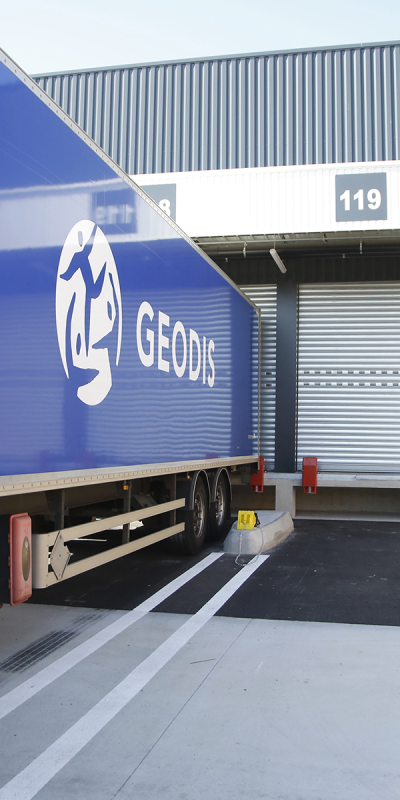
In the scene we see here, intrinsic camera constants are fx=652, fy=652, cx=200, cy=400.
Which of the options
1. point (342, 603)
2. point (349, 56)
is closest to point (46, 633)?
point (342, 603)

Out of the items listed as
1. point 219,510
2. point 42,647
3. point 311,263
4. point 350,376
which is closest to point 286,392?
point 350,376

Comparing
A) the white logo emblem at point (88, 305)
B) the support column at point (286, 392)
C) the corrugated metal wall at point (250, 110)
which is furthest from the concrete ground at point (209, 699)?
the corrugated metal wall at point (250, 110)

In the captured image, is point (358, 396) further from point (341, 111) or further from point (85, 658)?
point (85, 658)

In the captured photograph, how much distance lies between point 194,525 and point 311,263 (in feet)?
24.3

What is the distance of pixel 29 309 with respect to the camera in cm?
420

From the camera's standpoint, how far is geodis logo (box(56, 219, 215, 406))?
15.5 feet

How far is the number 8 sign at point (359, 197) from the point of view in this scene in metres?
12.3

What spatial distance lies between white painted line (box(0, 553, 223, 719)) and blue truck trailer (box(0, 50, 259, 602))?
0.61m

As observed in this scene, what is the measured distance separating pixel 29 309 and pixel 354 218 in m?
9.50

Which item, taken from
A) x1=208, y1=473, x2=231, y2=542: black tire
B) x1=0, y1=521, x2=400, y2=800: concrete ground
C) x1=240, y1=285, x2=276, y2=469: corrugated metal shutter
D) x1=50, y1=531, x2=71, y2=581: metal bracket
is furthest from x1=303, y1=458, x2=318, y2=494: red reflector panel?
x1=50, y1=531, x2=71, y2=581: metal bracket

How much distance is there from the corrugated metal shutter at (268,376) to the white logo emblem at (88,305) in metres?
8.91

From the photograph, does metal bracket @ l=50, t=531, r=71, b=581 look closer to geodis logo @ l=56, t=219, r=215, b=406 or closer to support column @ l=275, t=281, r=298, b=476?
geodis logo @ l=56, t=219, r=215, b=406

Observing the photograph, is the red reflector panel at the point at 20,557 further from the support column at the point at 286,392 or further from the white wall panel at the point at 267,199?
the support column at the point at 286,392

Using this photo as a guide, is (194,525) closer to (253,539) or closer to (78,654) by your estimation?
(253,539)
